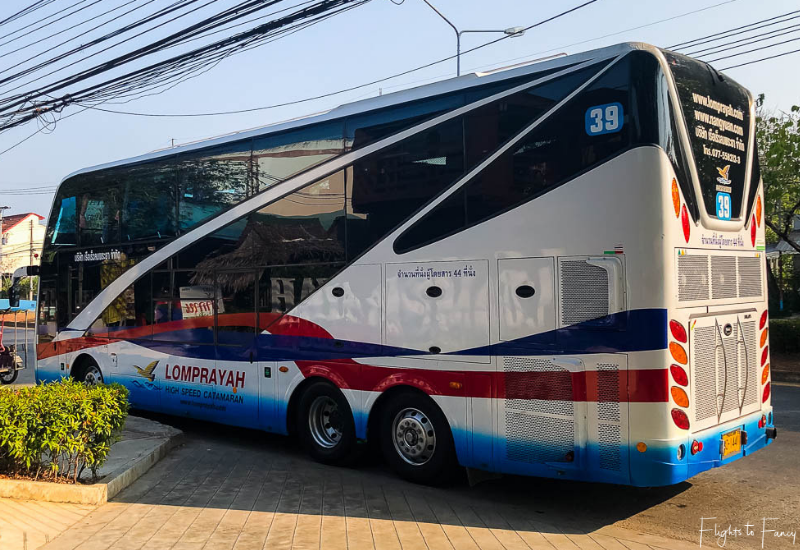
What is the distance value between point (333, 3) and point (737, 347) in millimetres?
7789

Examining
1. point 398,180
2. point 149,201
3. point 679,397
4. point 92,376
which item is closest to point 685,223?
point 679,397

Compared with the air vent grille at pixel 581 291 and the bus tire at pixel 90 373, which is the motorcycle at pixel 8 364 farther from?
the air vent grille at pixel 581 291

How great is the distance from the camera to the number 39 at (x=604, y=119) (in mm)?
6273

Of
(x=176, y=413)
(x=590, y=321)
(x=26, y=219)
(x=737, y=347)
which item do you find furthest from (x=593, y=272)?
(x=26, y=219)

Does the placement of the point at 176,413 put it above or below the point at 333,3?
below

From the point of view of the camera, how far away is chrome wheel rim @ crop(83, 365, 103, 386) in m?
12.4

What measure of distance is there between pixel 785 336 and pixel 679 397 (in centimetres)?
1310

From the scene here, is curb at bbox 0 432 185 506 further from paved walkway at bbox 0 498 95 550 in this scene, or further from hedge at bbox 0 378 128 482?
hedge at bbox 0 378 128 482

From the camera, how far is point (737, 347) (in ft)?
23.0

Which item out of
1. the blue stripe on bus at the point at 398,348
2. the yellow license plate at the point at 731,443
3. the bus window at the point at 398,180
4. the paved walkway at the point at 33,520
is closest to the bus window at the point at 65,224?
the blue stripe on bus at the point at 398,348

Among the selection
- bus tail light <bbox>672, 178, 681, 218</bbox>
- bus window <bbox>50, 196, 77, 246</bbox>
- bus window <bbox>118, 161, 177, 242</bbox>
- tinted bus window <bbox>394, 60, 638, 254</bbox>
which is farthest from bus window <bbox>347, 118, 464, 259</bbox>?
bus window <bbox>50, 196, 77, 246</bbox>

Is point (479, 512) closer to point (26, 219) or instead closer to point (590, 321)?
point (590, 321)

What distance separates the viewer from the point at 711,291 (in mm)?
6656

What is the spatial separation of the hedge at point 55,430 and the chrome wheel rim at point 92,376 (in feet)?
16.4
